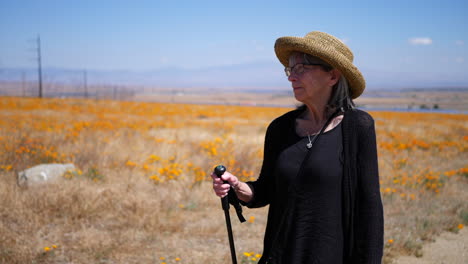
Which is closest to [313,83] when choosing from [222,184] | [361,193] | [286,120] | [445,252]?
[286,120]

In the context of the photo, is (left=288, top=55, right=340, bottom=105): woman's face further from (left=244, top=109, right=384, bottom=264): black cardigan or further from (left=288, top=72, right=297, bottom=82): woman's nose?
(left=244, top=109, right=384, bottom=264): black cardigan

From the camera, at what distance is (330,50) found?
6.07 feet

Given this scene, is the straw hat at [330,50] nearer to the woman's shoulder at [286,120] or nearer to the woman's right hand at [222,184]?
the woman's shoulder at [286,120]

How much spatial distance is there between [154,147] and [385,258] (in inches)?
254

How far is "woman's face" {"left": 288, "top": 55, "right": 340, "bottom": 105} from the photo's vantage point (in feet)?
6.38

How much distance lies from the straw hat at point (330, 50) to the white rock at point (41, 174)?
5.08 metres

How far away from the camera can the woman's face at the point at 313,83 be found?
76.6 inches

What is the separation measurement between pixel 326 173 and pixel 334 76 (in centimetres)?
52

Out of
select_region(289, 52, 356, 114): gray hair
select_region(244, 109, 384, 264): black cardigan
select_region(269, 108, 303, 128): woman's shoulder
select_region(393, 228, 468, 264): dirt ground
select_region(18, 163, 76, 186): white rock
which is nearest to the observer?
select_region(244, 109, 384, 264): black cardigan

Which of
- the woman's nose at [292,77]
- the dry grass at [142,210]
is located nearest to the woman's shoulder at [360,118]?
the woman's nose at [292,77]

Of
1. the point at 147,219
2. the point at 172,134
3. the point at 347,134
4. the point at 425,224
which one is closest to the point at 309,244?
the point at 347,134

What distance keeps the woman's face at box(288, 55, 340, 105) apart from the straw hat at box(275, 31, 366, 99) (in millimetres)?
68

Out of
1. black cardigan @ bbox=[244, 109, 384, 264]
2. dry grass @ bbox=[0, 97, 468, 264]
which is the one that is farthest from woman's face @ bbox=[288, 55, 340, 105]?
dry grass @ bbox=[0, 97, 468, 264]

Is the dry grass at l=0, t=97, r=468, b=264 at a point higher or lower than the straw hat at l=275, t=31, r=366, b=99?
lower
